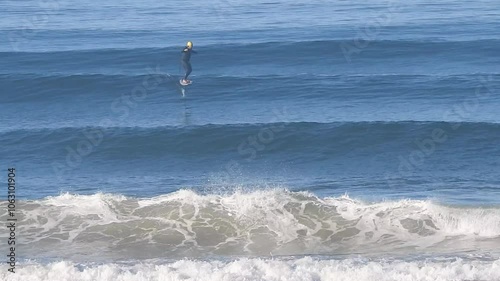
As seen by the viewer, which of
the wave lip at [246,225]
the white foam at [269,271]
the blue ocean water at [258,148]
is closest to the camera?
the white foam at [269,271]

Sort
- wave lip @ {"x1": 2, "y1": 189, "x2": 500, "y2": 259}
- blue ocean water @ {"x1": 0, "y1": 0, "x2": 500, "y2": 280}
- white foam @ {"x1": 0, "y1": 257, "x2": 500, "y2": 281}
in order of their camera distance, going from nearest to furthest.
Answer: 1. white foam @ {"x1": 0, "y1": 257, "x2": 500, "y2": 281}
2. blue ocean water @ {"x1": 0, "y1": 0, "x2": 500, "y2": 280}
3. wave lip @ {"x1": 2, "y1": 189, "x2": 500, "y2": 259}

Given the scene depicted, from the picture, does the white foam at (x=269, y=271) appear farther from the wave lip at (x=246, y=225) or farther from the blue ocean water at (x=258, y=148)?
the wave lip at (x=246, y=225)

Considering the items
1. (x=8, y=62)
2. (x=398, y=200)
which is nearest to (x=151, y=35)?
(x=8, y=62)

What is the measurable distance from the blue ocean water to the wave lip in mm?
39

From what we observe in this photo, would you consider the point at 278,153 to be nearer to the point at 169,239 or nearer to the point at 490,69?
the point at 169,239

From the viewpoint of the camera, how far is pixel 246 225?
1586 cm

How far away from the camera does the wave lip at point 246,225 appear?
48.8 feet

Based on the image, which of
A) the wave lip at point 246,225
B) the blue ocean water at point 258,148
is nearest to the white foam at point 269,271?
the blue ocean water at point 258,148

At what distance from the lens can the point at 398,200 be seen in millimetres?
16594

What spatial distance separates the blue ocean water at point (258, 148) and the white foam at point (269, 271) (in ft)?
0.12

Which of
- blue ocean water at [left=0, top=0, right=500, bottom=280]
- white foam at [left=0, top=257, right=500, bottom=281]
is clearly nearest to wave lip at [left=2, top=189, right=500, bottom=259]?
blue ocean water at [left=0, top=0, right=500, bottom=280]

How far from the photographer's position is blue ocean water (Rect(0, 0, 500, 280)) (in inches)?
575

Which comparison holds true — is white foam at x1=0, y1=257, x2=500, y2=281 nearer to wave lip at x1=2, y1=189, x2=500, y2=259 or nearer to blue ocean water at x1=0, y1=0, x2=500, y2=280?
blue ocean water at x1=0, y1=0, x2=500, y2=280

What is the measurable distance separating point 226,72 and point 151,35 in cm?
733
